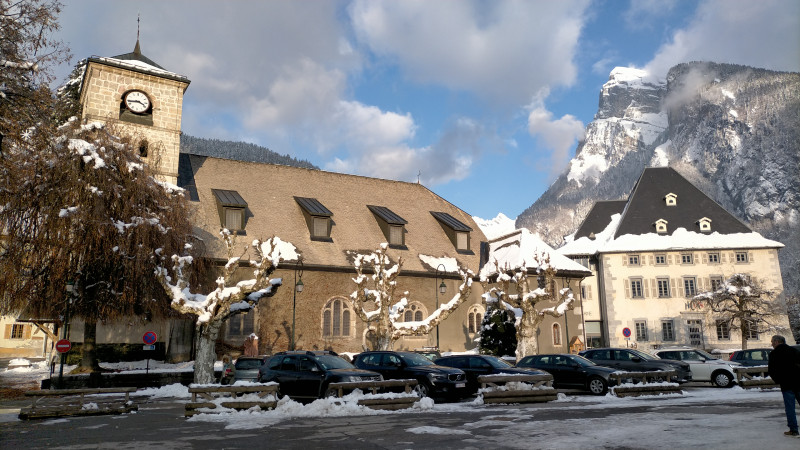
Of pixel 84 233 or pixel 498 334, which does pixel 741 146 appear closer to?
pixel 498 334

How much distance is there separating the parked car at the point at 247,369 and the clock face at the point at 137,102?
19548 millimetres

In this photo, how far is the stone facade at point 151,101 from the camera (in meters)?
31.4

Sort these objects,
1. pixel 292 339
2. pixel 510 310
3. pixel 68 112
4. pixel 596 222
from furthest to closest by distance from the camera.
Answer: pixel 596 222, pixel 68 112, pixel 292 339, pixel 510 310

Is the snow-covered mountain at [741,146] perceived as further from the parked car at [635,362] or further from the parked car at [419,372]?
the parked car at [419,372]

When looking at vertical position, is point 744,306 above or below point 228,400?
above

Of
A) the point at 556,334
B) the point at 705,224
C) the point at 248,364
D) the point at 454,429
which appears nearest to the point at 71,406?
the point at 248,364

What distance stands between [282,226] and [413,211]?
10.6m

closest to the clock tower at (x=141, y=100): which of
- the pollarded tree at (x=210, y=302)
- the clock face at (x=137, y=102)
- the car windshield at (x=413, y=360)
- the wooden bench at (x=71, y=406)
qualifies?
the clock face at (x=137, y=102)

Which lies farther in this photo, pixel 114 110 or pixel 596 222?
pixel 596 222

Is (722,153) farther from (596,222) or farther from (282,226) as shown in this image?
(282,226)

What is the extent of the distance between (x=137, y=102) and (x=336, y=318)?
1712 cm

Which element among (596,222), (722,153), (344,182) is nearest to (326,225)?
(344,182)

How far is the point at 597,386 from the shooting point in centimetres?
1831

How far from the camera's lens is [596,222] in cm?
5191
